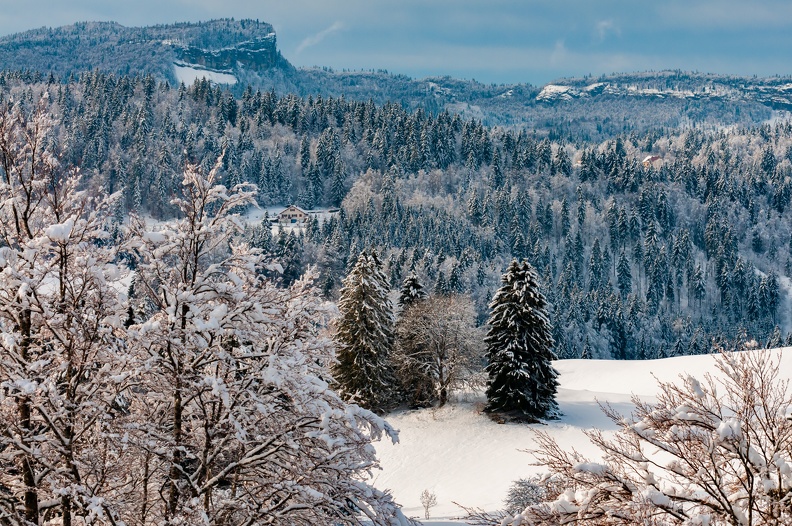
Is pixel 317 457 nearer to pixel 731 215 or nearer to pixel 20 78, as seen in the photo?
pixel 731 215

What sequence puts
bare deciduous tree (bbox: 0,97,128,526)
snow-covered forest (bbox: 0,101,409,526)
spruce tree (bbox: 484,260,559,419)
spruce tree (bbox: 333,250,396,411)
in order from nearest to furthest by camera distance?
bare deciduous tree (bbox: 0,97,128,526)
snow-covered forest (bbox: 0,101,409,526)
spruce tree (bbox: 484,260,559,419)
spruce tree (bbox: 333,250,396,411)

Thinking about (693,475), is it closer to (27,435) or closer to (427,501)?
(27,435)

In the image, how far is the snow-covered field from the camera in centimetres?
2823

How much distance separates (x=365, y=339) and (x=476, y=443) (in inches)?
388

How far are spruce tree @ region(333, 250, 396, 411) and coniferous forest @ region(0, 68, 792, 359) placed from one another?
59093 millimetres

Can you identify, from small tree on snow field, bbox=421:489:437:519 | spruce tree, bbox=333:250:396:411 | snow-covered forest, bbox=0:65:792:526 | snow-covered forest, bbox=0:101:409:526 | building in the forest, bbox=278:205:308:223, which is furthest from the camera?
building in the forest, bbox=278:205:308:223

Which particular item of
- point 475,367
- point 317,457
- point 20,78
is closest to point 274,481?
point 317,457

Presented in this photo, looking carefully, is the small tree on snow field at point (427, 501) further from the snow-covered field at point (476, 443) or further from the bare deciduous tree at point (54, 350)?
the bare deciduous tree at point (54, 350)

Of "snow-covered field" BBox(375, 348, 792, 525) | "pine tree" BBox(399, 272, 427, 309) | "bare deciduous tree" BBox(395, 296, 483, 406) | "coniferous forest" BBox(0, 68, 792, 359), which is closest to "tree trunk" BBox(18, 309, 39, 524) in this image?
"snow-covered field" BBox(375, 348, 792, 525)

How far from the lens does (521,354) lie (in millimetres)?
35406

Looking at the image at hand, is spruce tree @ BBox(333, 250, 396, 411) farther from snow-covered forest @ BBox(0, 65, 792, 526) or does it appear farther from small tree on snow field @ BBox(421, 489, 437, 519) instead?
small tree on snow field @ BBox(421, 489, 437, 519)

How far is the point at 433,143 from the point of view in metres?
163

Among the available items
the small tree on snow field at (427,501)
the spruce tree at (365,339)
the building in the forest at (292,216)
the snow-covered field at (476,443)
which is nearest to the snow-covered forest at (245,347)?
the spruce tree at (365,339)

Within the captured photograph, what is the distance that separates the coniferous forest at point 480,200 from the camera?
115375mm
